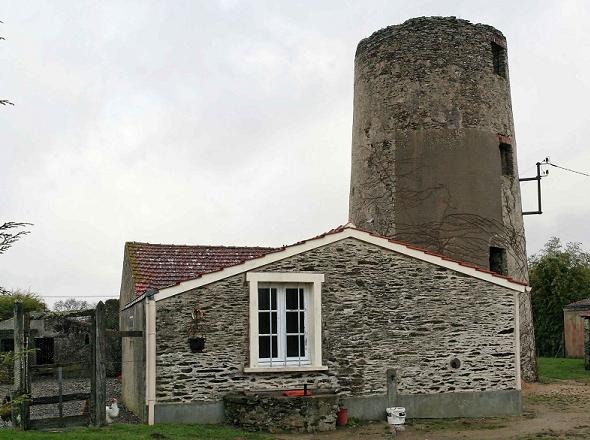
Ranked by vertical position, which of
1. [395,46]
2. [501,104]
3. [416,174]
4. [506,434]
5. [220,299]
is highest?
[395,46]

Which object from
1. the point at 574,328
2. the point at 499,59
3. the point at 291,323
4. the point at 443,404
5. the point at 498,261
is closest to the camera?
the point at 291,323

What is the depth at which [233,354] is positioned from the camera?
13.2 metres

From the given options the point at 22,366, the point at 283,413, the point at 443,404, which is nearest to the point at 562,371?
the point at 443,404

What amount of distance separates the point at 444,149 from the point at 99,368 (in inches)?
478

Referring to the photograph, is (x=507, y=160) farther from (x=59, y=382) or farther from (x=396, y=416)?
(x=59, y=382)

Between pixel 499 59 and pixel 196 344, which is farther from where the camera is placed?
pixel 499 59

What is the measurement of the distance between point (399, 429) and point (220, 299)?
161 inches

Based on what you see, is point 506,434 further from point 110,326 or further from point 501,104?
point 110,326

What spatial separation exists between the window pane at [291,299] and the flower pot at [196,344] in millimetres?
1850

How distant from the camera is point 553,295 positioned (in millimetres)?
36219

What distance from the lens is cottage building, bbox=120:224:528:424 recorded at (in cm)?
1294

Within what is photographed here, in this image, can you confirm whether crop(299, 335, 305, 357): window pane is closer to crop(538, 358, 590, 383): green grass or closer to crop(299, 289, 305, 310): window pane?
crop(299, 289, 305, 310): window pane

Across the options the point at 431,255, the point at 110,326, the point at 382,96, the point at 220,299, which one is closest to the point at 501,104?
the point at 382,96

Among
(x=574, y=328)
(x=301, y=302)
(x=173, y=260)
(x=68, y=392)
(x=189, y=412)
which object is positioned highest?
(x=173, y=260)
